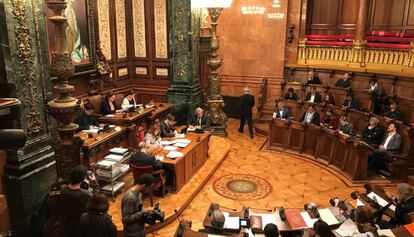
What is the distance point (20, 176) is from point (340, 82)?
8.39 metres

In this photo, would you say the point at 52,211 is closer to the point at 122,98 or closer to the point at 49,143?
the point at 49,143

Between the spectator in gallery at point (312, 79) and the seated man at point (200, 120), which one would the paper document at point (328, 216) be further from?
the spectator in gallery at point (312, 79)

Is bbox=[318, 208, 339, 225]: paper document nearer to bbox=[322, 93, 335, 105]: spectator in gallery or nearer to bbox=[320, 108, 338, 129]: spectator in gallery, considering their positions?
bbox=[320, 108, 338, 129]: spectator in gallery

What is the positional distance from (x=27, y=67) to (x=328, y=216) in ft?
14.9

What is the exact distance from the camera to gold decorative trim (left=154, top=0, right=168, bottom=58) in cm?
1038

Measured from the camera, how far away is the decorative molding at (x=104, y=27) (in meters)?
9.39

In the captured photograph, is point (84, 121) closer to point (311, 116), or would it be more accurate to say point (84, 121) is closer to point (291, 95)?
point (311, 116)

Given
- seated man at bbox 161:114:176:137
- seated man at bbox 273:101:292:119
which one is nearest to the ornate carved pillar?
seated man at bbox 273:101:292:119

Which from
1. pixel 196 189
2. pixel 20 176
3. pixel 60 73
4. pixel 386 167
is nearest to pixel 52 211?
pixel 20 176

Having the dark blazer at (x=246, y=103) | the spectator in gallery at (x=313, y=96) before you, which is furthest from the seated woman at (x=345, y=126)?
the dark blazer at (x=246, y=103)

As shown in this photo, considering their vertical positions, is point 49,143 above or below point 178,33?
below

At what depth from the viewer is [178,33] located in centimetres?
948

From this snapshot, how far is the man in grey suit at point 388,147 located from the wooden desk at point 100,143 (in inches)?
206

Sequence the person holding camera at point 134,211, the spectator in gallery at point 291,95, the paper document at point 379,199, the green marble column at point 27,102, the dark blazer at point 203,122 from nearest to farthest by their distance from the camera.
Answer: the person holding camera at point 134,211, the green marble column at point 27,102, the paper document at point 379,199, the dark blazer at point 203,122, the spectator in gallery at point 291,95
